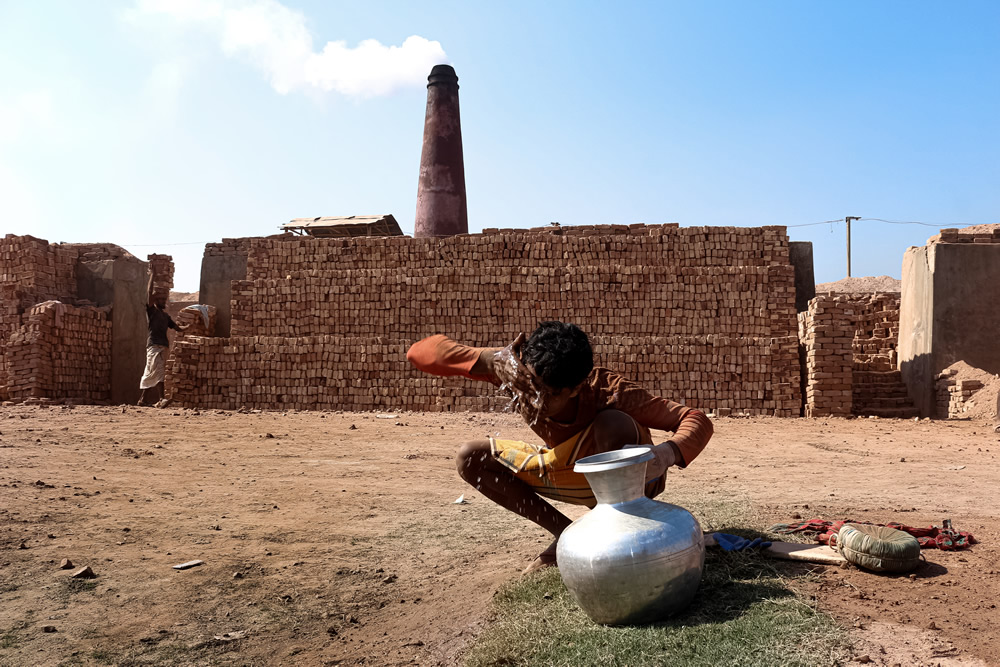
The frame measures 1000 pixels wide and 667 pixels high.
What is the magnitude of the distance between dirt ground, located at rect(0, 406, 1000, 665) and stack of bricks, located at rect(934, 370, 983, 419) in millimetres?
3191

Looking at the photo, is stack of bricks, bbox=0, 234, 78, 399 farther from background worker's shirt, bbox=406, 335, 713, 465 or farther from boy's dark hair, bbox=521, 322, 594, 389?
boy's dark hair, bbox=521, 322, 594, 389

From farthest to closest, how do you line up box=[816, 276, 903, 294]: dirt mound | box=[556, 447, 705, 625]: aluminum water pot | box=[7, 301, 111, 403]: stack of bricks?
box=[816, 276, 903, 294]: dirt mound < box=[7, 301, 111, 403]: stack of bricks < box=[556, 447, 705, 625]: aluminum water pot

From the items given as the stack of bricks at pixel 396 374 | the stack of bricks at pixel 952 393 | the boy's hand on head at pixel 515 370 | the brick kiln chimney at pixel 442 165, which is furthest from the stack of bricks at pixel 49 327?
the stack of bricks at pixel 952 393

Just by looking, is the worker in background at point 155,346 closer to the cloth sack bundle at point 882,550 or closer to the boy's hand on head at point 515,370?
the boy's hand on head at point 515,370

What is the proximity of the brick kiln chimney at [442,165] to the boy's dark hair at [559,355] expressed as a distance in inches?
567

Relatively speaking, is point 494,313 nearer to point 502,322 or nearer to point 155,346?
point 502,322

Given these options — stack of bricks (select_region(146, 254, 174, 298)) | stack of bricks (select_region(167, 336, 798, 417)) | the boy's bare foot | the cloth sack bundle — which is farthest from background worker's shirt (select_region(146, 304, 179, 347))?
the cloth sack bundle

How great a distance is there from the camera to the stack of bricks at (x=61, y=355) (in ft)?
41.2

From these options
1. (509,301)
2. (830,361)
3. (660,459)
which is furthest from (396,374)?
(660,459)

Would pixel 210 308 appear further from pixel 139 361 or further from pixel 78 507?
pixel 78 507

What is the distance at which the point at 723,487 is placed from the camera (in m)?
5.21

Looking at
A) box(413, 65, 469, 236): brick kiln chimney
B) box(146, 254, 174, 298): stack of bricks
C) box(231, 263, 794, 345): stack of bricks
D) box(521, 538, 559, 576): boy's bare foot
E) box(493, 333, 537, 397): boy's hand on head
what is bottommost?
box(521, 538, 559, 576): boy's bare foot

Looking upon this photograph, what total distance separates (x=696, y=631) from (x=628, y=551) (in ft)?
1.03

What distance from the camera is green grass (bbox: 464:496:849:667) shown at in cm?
216
